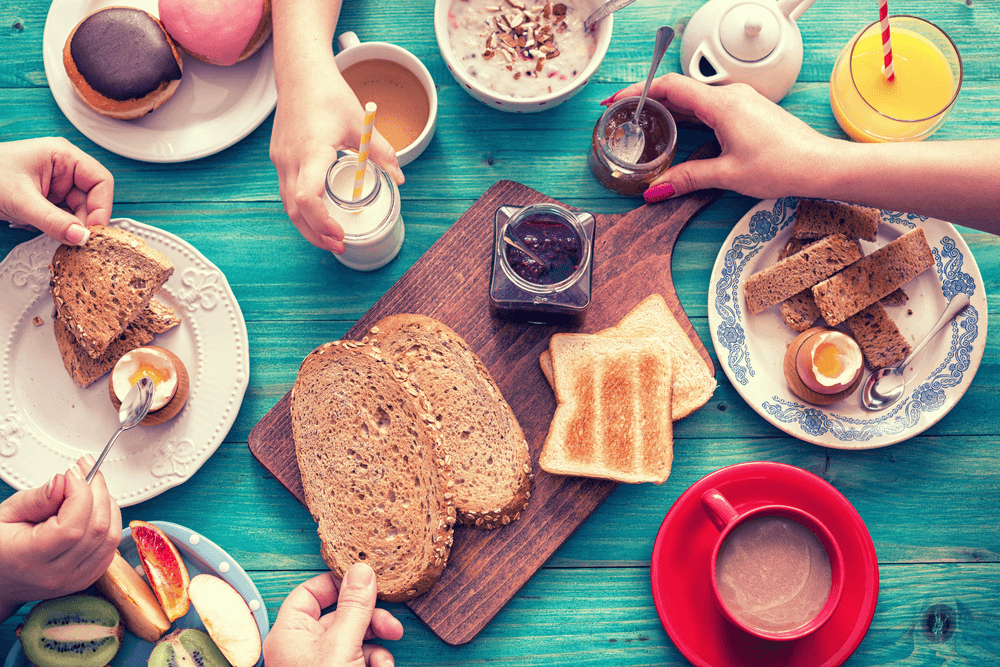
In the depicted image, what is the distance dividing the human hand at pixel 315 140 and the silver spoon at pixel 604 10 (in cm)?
63

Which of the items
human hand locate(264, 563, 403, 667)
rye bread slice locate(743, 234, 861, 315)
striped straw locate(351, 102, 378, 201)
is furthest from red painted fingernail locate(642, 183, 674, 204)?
human hand locate(264, 563, 403, 667)

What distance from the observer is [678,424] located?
174 cm

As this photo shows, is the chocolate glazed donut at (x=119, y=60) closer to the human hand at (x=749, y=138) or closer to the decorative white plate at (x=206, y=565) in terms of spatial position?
the decorative white plate at (x=206, y=565)

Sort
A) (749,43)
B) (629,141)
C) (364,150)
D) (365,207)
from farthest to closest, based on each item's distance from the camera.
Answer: (629,141)
(749,43)
(365,207)
(364,150)

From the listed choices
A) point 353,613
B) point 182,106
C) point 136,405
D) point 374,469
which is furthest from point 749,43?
point 136,405

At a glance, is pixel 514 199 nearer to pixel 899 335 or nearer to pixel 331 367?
pixel 331 367

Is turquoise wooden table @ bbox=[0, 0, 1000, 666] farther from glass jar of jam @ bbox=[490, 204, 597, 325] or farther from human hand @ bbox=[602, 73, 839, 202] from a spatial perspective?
glass jar of jam @ bbox=[490, 204, 597, 325]

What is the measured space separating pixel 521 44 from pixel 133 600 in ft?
5.52

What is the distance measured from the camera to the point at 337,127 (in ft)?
4.81

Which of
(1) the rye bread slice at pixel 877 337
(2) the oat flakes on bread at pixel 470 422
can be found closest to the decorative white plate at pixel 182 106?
(2) the oat flakes on bread at pixel 470 422

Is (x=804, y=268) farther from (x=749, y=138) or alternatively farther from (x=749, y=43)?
(x=749, y=43)

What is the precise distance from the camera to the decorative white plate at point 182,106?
5.70 ft

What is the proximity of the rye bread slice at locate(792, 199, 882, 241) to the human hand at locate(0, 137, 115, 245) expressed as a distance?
5.97ft

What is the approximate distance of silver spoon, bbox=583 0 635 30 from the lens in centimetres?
156
